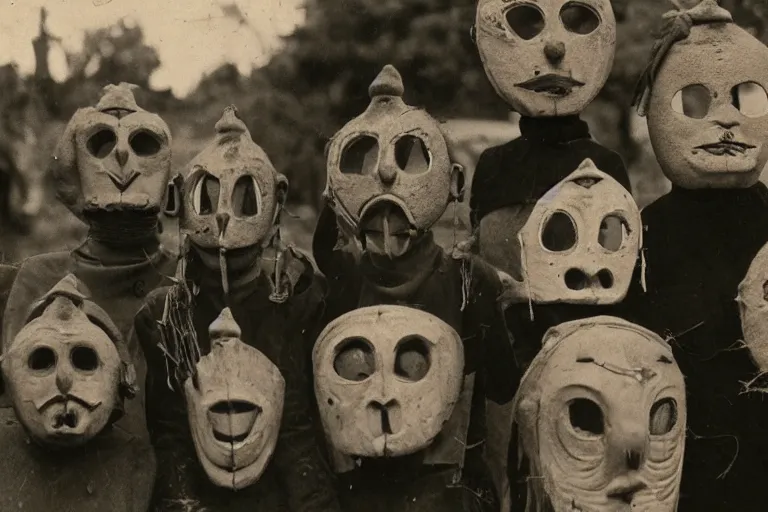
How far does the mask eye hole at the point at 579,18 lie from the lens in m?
3.67

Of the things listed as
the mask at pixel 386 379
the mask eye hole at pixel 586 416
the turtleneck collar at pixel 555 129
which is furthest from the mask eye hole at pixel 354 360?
the turtleneck collar at pixel 555 129

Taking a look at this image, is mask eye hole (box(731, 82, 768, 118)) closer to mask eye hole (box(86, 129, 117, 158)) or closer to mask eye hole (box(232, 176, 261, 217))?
mask eye hole (box(232, 176, 261, 217))

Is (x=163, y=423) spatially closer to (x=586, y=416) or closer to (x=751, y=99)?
(x=586, y=416)

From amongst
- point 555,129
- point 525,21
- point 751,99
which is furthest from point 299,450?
point 751,99

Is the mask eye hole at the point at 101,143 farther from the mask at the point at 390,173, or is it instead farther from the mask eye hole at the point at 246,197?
the mask at the point at 390,173

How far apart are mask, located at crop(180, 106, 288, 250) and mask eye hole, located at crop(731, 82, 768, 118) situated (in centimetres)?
91

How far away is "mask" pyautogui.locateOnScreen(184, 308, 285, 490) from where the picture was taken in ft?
10.9

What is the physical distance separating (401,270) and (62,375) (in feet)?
2.07

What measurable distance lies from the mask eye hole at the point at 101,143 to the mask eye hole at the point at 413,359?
2.42 ft

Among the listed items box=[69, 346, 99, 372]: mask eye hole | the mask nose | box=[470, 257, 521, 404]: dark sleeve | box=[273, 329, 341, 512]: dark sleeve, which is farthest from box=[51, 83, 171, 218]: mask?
the mask nose

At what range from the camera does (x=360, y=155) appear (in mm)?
3504

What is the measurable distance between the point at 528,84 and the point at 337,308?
56cm

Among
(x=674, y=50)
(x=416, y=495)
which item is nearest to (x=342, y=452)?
(x=416, y=495)

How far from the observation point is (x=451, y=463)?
11.3ft
